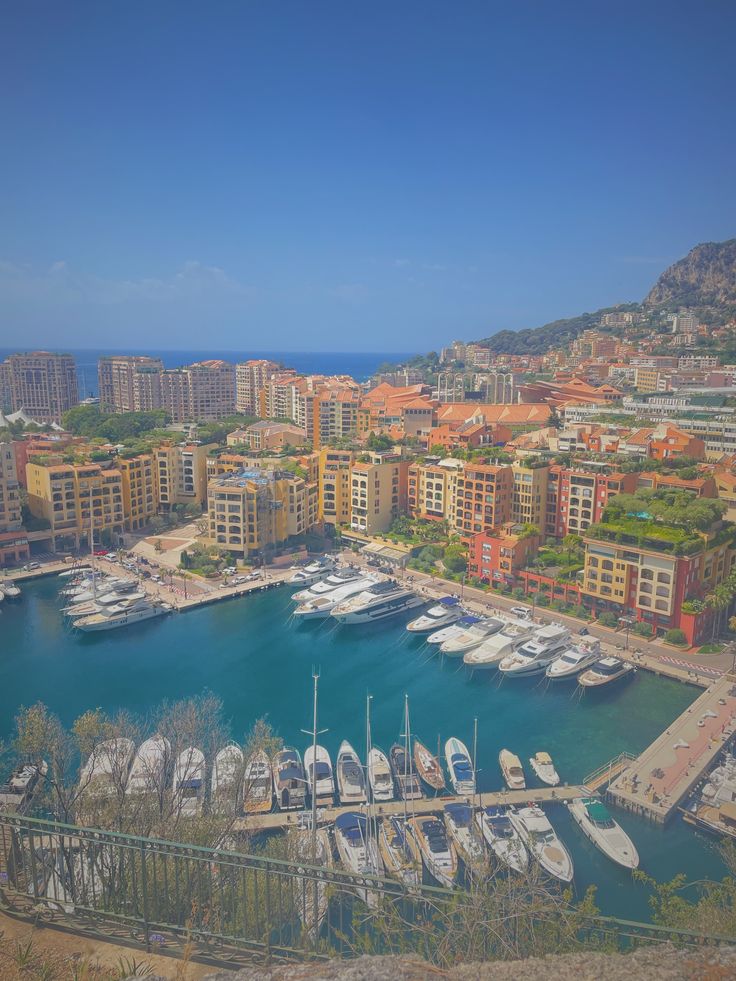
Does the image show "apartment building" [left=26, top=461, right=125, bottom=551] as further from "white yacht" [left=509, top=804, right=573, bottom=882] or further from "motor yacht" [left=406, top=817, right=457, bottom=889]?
"white yacht" [left=509, top=804, right=573, bottom=882]

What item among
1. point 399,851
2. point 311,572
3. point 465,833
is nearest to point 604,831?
point 465,833

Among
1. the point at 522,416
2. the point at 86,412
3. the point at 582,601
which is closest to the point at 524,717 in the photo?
the point at 582,601

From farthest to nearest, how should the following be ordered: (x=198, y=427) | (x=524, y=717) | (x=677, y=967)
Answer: (x=198, y=427), (x=524, y=717), (x=677, y=967)

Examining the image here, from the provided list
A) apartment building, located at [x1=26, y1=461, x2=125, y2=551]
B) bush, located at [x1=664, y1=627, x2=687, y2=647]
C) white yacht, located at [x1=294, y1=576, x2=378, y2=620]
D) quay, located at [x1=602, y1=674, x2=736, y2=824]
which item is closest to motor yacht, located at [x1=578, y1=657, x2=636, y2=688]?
bush, located at [x1=664, y1=627, x2=687, y2=647]

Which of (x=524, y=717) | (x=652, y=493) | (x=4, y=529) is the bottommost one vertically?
(x=524, y=717)

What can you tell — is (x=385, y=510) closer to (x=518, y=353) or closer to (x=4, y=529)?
(x=4, y=529)

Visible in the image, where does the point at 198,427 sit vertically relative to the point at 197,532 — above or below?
above

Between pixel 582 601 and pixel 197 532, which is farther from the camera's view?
pixel 197 532
